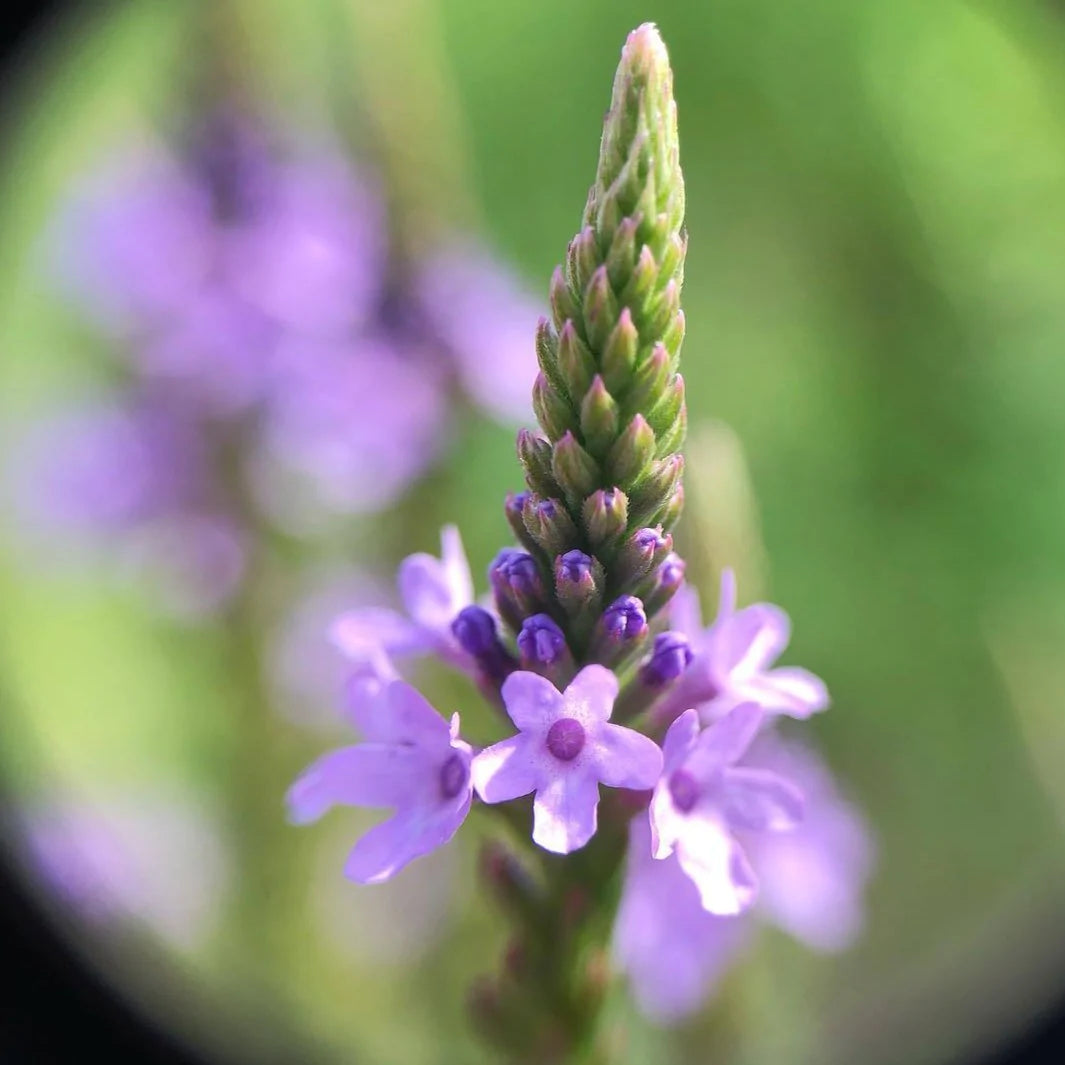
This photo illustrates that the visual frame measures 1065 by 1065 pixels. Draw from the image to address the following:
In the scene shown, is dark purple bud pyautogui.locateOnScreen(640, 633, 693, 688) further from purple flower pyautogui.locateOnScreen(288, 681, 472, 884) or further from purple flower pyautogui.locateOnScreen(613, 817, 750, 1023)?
purple flower pyautogui.locateOnScreen(613, 817, 750, 1023)

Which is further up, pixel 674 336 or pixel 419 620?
pixel 674 336

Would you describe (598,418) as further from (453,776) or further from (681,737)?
(453,776)

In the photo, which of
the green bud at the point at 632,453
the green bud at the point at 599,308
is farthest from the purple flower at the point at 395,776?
the green bud at the point at 599,308

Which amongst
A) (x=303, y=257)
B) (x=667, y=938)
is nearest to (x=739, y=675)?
(x=667, y=938)

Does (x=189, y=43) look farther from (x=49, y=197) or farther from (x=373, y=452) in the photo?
(x=49, y=197)

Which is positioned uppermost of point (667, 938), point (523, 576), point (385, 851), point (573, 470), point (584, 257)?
point (584, 257)

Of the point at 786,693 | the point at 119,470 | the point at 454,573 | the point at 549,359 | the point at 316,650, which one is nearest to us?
the point at 549,359

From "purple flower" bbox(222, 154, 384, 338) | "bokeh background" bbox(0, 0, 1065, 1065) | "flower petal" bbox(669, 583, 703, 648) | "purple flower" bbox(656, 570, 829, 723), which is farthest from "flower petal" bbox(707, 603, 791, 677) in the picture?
"purple flower" bbox(222, 154, 384, 338)

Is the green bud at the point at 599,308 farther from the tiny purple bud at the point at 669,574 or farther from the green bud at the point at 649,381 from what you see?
the tiny purple bud at the point at 669,574
